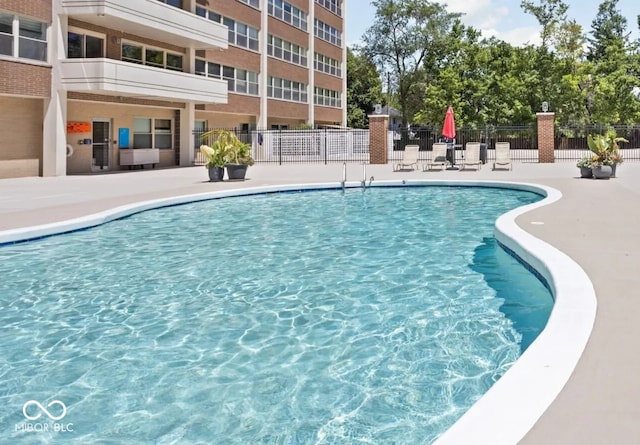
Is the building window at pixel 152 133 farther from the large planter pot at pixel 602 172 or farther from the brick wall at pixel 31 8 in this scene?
the large planter pot at pixel 602 172

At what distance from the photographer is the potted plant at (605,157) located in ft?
67.9

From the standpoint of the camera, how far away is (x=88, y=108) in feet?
93.0

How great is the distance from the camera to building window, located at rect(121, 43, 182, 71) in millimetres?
29953

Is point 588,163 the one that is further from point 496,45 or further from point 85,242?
point 496,45

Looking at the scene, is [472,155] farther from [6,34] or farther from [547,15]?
[547,15]

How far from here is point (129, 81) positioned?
2681 cm

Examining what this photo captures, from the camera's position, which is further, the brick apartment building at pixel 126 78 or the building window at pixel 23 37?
the brick apartment building at pixel 126 78

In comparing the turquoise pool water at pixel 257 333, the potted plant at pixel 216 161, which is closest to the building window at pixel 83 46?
the potted plant at pixel 216 161

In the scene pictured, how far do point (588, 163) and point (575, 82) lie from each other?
3623 centimetres

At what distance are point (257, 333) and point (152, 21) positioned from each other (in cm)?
2567

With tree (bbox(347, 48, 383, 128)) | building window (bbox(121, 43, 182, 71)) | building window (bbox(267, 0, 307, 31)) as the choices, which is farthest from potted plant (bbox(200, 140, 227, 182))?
tree (bbox(347, 48, 383, 128))

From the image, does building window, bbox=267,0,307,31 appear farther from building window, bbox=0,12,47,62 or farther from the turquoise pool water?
the turquoise pool water

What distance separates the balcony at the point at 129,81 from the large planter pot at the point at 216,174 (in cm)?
706

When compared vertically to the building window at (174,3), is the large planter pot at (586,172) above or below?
below
